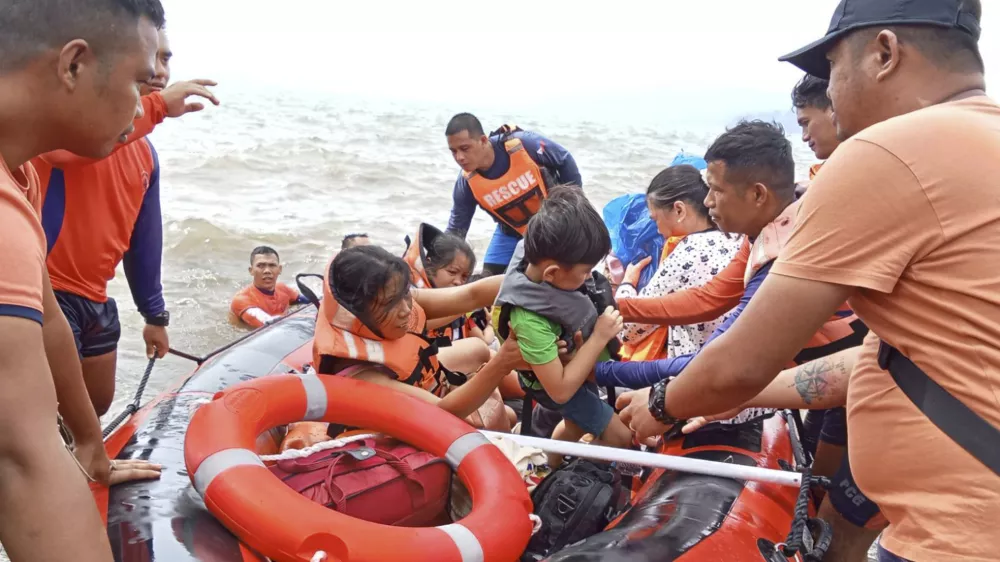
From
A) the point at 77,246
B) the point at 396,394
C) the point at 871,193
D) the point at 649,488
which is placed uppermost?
the point at 871,193

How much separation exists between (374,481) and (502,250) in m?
3.09

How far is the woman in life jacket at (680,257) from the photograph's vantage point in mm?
3020

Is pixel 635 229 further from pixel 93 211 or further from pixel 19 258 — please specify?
pixel 19 258

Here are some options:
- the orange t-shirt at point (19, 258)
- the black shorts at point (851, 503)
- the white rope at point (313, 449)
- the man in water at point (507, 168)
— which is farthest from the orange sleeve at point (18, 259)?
the man in water at point (507, 168)

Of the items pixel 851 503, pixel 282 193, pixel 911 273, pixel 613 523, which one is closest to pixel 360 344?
pixel 613 523

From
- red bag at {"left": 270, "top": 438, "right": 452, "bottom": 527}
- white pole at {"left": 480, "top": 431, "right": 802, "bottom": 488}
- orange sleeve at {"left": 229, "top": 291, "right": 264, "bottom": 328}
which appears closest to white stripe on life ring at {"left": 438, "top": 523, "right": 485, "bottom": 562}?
red bag at {"left": 270, "top": 438, "right": 452, "bottom": 527}

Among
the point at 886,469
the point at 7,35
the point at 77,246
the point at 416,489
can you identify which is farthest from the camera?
the point at 77,246

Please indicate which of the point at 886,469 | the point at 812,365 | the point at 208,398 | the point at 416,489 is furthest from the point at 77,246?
the point at 886,469

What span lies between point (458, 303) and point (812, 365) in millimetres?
1355

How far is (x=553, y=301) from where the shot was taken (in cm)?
245

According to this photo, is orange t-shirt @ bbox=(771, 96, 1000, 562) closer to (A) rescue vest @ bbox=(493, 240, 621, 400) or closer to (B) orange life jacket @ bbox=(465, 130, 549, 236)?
(A) rescue vest @ bbox=(493, 240, 621, 400)

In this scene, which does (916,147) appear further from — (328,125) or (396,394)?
(328,125)

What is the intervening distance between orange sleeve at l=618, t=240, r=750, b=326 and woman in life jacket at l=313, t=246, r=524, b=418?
23.7 inches

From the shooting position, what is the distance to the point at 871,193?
1.22m
